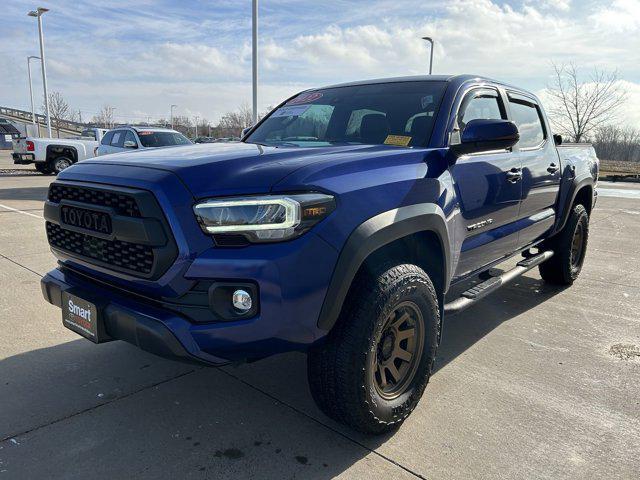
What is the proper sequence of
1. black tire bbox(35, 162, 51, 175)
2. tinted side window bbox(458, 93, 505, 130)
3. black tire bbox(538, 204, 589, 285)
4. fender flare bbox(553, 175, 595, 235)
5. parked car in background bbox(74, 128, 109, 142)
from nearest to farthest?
1. tinted side window bbox(458, 93, 505, 130)
2. fender flare bbox(553, 175, 595, 235)
3. black tire bbox(538, 204, 589, 285)
4. black tire bbox(35, 162, 51, 175)
5. parked car in background bbox(74, 128, 109, 142)

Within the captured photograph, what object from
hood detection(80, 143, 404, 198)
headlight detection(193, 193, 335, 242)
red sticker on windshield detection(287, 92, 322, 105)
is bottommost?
headlight detection(193, 193, 335, 242)

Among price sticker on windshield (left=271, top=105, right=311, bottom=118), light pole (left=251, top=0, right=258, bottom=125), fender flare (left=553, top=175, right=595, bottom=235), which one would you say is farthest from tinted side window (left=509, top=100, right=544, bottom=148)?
light pole (left=251, top=0, right=258, bottom=125)

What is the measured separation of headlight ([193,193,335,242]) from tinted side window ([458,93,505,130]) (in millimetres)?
1668

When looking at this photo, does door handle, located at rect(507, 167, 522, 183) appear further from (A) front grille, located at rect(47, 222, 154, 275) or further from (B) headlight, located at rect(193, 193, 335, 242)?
(A) front grille, located at rect(47, 222, 154, 275)

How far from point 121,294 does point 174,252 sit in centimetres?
53

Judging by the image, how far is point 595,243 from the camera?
803cm

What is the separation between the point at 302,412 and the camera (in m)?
2.83

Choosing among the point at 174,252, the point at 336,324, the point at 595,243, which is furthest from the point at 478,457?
the point at 595,243

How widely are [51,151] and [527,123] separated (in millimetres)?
16786

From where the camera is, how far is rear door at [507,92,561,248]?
13.2 ft

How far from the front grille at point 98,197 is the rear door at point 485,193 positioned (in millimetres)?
1798

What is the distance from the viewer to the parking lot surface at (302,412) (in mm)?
2367

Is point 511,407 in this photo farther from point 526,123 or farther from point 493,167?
point 526,123

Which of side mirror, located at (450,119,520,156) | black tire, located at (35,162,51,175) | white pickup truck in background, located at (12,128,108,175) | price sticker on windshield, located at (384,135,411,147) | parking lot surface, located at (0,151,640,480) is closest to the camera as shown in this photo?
parking lot surface, located at (0,151,640,480)
